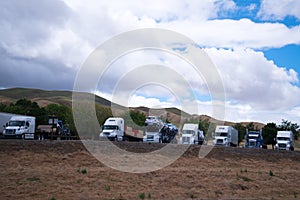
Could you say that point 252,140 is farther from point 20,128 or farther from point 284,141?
point 20,128

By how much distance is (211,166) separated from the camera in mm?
35844

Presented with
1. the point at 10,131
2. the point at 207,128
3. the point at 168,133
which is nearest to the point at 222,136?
the point at 168,133

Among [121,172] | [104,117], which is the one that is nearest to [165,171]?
[121,172]

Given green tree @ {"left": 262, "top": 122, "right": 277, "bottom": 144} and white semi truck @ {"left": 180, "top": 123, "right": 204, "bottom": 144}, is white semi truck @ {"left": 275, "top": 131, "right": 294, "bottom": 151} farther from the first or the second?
green tree @ {"left": 262, "top": 122, "right": 277, "bottom": 144}

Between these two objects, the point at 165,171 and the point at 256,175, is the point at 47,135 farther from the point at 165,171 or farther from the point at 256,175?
Answer: the point at 256,175

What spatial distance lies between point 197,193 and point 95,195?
6.49m

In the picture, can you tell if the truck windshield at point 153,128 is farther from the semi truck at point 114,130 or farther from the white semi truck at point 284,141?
the white semi truck at point 284,141

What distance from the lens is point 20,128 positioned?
2009 inches

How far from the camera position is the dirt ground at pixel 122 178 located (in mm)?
22688

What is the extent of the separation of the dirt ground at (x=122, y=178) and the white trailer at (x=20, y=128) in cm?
1597

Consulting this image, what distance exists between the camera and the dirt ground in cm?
2269

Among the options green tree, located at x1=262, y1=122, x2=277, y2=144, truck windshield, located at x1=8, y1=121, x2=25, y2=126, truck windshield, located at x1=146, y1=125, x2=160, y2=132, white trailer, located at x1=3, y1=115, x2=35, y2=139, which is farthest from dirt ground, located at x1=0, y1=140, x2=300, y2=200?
green tree, located at x1=262, y1=122, x2=277, y2=144

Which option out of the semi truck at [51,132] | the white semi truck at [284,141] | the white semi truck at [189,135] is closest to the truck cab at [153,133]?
the white semi truck at [189,135]

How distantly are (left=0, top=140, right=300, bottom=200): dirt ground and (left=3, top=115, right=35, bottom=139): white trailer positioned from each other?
1597cm
